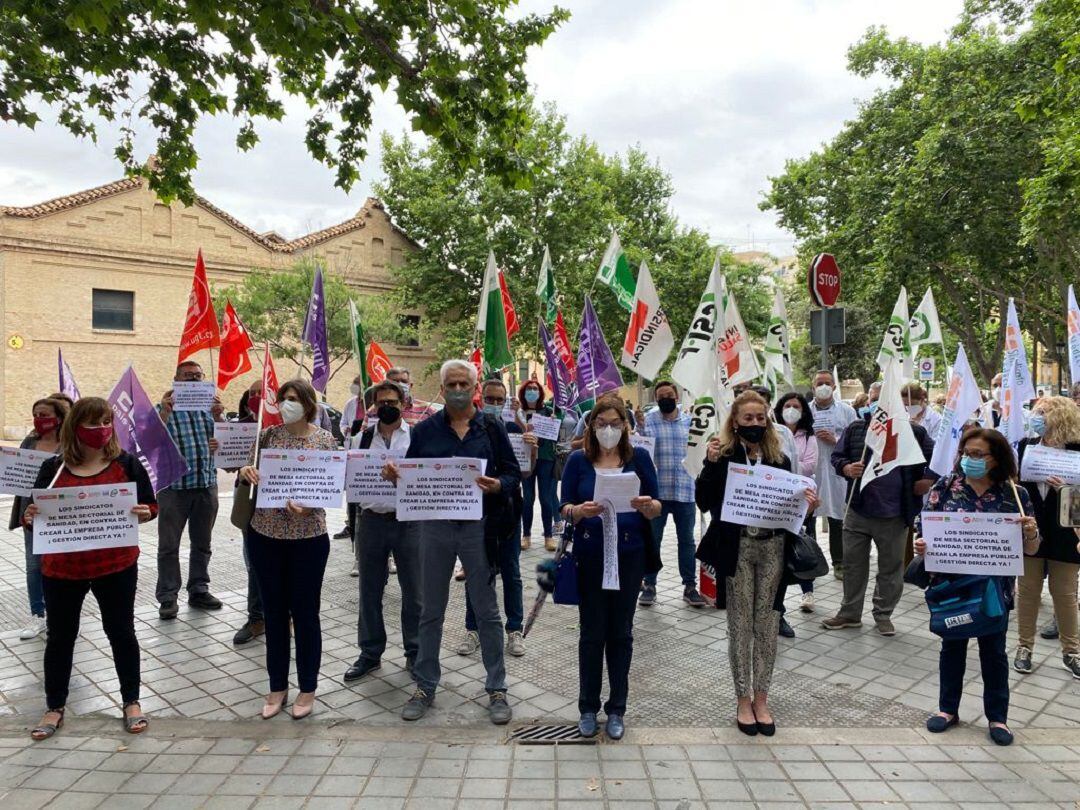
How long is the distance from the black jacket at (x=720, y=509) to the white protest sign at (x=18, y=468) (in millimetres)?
4626

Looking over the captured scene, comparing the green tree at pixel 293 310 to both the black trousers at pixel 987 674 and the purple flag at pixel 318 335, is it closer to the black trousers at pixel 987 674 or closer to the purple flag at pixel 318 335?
the purple flag at pixel 318 335

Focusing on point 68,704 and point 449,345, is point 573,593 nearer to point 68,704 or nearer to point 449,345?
point 68,704

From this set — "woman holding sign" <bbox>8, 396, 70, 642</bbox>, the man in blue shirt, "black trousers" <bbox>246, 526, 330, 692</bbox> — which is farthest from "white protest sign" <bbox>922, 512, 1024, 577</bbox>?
"woman holding sign" <bbox>8, 396, 70, 642</bbox>

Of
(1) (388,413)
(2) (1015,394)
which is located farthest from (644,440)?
(2) (1015,394)

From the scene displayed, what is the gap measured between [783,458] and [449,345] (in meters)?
26.3

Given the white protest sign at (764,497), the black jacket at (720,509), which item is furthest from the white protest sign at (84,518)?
the white protest sign at (764,497)

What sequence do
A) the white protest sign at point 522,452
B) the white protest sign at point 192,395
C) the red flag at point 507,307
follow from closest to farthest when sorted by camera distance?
the white protest sign at point 192,395, the white protest sign at point 522,452, the red flag at point 507,307

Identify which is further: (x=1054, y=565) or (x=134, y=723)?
(x=1054, y=565)

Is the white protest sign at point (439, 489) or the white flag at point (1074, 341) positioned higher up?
the white flag at point (1074, 341)

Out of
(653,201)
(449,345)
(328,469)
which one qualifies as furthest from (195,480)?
(653,201)

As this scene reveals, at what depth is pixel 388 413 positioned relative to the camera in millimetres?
5059

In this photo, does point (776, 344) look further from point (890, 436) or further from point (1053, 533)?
point (1053, 533)

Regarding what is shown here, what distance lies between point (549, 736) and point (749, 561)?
1.54 metres

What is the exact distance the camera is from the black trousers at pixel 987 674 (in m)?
4.11
